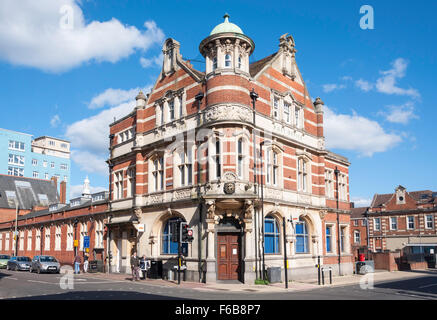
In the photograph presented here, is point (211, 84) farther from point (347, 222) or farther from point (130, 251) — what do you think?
point (347, 222)

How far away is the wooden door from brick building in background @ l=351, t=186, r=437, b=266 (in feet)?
120

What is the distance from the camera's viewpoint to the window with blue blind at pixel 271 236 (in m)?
25.9

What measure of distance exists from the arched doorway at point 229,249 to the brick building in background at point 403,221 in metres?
36.6

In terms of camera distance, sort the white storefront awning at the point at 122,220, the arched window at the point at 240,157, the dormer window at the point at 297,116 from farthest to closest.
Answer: the dormer window at the point at 297,116 < the white storefront awning at the point at 122,220 < the arched window at the point at 240,157

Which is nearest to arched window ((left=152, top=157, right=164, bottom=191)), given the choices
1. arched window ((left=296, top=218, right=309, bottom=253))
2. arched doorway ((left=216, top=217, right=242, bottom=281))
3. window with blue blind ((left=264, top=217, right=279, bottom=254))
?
arched doorway ((left=216, top=217, right=242, bottom=281))

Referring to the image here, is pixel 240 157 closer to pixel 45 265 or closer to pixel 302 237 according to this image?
pixel 302 237

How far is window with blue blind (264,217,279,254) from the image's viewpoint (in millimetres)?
25938

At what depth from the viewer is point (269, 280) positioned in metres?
23.9

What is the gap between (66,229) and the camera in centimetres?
4112

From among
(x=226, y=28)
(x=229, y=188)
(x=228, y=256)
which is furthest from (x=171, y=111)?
(x=228, y=256)

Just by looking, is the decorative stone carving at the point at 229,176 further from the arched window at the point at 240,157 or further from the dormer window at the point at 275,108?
the dormer window at the point at 275,108

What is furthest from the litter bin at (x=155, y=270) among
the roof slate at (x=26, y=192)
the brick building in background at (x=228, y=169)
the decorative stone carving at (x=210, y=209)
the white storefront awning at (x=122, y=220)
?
the roof slate at (x=26, y=192)

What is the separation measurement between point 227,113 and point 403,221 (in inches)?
1786
